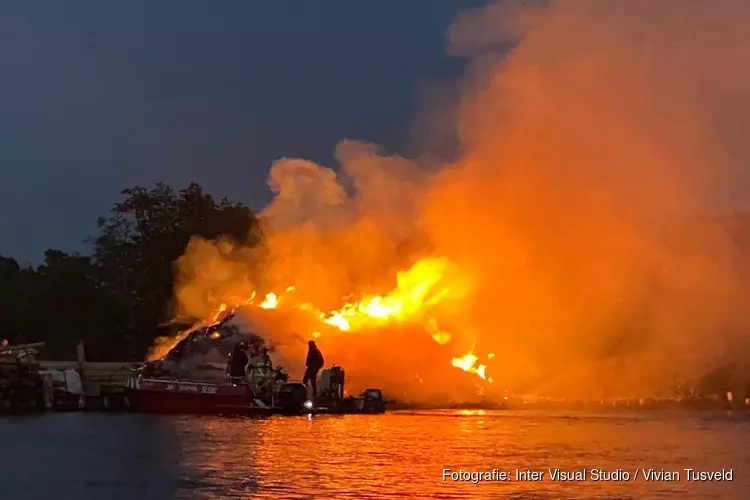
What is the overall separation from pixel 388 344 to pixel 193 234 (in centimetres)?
2909

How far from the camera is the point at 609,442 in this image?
3559cm

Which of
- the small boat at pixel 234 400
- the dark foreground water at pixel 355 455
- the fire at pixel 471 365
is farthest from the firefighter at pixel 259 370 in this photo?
the fire at pixel 471 365

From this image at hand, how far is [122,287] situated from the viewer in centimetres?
8475

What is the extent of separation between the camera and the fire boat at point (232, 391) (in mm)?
49562

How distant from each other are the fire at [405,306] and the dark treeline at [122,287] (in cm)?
1913

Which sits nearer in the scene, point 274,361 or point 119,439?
point 119,439

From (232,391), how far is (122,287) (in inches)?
1483

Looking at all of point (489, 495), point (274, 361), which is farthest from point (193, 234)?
point (489, 495)

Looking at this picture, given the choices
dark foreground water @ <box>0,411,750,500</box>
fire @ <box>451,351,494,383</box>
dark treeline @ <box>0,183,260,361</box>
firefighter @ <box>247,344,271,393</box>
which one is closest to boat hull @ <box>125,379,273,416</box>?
firefighter @ <box>247,344,271,393</box>

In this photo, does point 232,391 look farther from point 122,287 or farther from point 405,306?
point 122,287

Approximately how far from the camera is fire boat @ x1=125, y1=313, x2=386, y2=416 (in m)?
49.6

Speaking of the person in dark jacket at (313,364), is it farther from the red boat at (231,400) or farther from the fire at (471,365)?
the fire at (471,365)

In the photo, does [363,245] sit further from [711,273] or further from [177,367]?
[711,273]

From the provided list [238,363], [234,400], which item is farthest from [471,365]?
[234,400]
